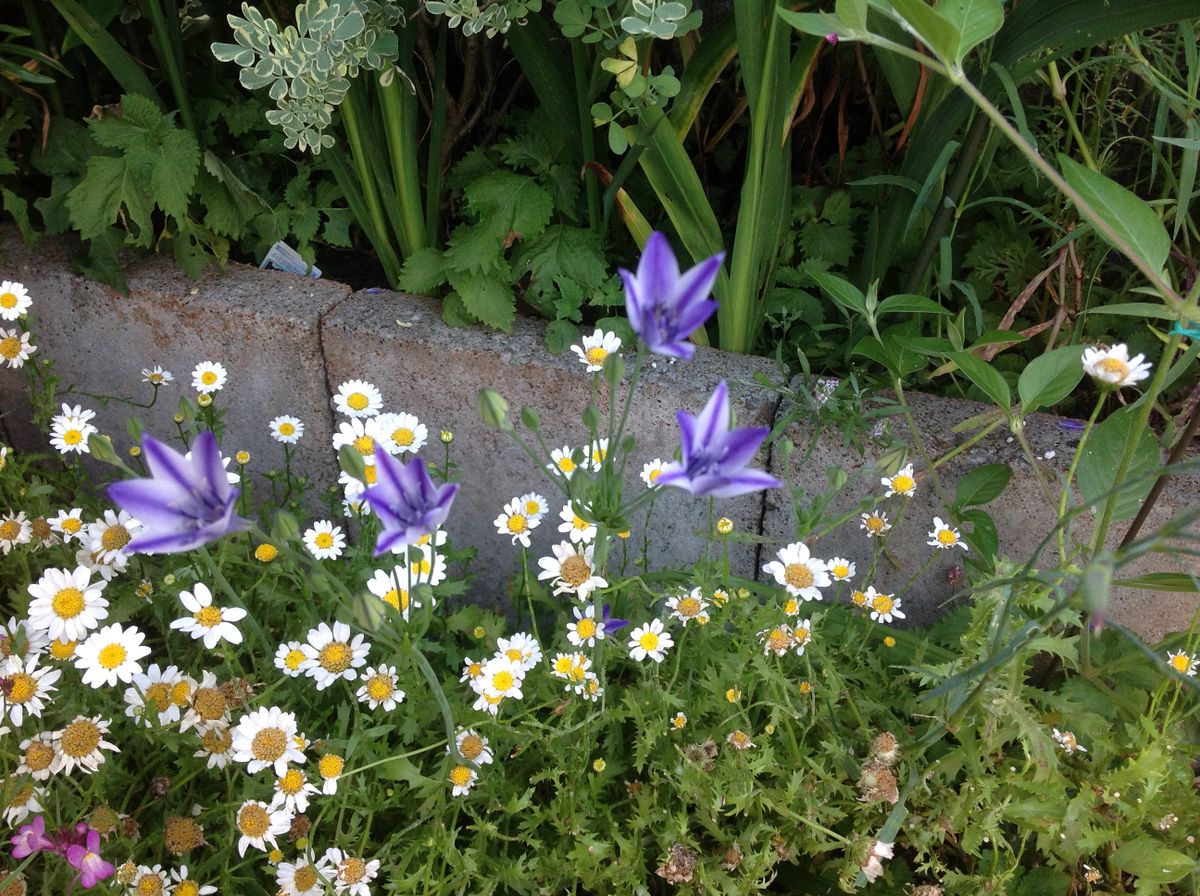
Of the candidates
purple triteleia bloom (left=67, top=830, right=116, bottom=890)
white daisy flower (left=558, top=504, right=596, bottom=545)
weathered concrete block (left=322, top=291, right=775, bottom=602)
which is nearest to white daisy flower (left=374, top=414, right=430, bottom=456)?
white daisy flower (left=558, top=504, right=596, bottom=545)

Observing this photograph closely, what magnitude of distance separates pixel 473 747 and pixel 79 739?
45 cm

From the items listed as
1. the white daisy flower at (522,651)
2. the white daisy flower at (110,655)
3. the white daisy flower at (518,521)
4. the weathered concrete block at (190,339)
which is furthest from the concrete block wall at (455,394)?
the white daisy flower at (110,655)

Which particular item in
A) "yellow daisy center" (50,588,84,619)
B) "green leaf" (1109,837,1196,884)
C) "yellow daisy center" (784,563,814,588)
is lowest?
"green leaf" (1109,837,1196,884)

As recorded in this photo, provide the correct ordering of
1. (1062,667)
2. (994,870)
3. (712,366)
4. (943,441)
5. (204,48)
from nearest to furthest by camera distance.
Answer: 1. (994,870)
2. (1062,667)
3. (943,441)
4. (712,366)
5. (204,48)

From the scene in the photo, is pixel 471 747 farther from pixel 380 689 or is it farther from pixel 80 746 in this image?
pixel 80 746

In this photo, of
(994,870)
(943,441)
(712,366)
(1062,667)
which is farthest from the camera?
(712,366)

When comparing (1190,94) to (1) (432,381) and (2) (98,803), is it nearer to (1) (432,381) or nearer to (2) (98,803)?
(1) (432,381)

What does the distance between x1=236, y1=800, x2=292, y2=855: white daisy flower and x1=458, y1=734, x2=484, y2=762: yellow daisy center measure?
0.66ft

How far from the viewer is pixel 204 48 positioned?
1784 mm

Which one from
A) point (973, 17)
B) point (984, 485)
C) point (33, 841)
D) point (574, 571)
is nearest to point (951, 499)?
point (984, 485)

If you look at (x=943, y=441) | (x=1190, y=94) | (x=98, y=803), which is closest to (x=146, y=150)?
(x=98, y=803)

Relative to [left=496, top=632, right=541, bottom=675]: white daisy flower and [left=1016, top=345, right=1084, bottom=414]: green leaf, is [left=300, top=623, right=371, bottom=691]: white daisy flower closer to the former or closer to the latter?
[left=496, top=632, right=541, bottom=675]: white daisy flower

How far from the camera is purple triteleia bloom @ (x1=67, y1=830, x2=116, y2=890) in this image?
40.3 inches

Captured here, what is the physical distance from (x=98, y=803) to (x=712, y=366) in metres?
1.06
